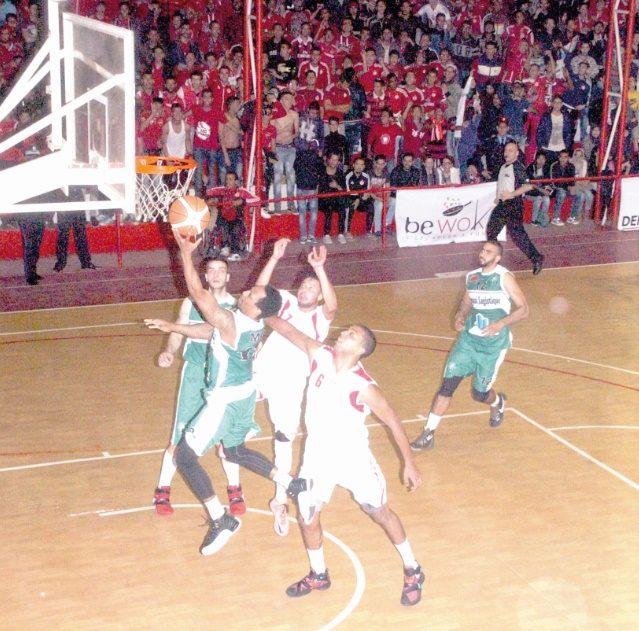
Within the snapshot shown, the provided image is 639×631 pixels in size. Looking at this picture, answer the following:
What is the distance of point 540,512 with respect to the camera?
8.56 meters

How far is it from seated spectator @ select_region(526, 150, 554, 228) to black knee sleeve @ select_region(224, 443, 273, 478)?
14.3 meters

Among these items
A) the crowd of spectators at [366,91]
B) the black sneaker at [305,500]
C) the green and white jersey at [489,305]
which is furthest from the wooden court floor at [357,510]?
the crowd of spectators at [366,91]

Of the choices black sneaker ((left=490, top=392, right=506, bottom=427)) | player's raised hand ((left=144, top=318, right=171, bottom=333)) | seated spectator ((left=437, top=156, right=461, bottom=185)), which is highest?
player's raised hand ((left=144, top=318, right=171, bottom=333))

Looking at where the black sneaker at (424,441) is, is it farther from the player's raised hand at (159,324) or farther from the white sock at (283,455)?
the player's raised hand at (159,324)

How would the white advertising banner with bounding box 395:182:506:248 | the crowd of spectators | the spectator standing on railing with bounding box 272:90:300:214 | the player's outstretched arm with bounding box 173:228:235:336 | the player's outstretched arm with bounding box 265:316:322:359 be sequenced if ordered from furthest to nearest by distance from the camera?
1. the spectator standing on railing with bounding box 272:90:300:214
2. the crowd of spectators
3. the white advertising banner with bounding box 395:182:506:248
4. the player's outstretched arm with bounding box 265:316:322:359
5. the player's outstretched arm with bounding box 173:228:235:336

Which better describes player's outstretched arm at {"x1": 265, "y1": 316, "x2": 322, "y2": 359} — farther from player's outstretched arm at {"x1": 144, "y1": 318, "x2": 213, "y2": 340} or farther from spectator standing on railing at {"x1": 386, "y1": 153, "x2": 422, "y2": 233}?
spectator standing on railing at {"x1": 386, "y1": 153, "x2": 422, "y2": 233}

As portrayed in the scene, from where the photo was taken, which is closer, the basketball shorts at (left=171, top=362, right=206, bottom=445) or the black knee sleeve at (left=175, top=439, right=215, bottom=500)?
the black knee sleeve at (left=175, top=439, right=215, bottom=500)

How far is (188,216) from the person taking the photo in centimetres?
Result: 877

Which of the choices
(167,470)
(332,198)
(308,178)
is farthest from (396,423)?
(332,198)

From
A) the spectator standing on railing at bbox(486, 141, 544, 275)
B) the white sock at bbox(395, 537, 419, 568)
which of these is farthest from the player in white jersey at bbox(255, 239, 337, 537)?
the spectator standing on railing at bbox(486, 141, 544, 275)

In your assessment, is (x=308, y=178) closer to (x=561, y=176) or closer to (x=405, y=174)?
(x=405, y=174)

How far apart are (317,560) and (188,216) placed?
328cm

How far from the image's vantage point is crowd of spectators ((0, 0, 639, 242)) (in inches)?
754

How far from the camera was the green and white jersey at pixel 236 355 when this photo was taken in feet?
25.3
